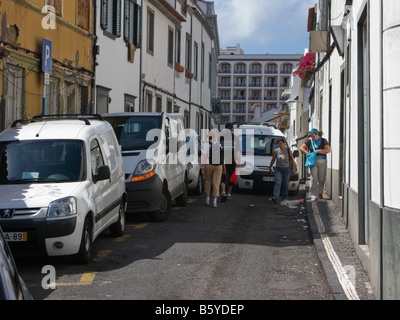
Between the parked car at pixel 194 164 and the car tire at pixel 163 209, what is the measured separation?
3653mm

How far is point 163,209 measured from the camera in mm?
12711

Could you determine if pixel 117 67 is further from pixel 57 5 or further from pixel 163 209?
pixel 163 209

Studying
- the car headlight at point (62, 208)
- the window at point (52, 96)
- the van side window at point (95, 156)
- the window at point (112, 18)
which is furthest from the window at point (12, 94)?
the car headlight at point (62, 208)

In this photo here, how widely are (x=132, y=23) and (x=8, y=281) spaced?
2020 cm

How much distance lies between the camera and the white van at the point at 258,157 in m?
18.7

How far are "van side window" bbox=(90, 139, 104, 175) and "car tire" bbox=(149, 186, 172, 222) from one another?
286 cm

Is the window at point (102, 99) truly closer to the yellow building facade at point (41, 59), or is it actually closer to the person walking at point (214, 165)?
the yellow building facade at point (41, 59)

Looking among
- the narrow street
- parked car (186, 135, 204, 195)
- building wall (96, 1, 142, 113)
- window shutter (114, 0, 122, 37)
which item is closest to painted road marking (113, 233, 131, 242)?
the narrow street

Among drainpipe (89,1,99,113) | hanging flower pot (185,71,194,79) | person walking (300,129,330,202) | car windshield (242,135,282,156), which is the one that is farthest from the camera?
hanging flower pot (185,71,194,79)

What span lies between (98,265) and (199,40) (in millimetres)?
28613

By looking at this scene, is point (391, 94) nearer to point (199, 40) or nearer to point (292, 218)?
point (292, 218)

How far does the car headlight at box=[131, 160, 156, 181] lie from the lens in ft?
39.6

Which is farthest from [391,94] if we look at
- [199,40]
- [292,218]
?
[199,40]

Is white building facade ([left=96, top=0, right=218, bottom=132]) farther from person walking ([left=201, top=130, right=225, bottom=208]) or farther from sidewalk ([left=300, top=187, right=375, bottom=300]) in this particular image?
sidewalk ([left=300, top=187, right=375, bottom=300])
